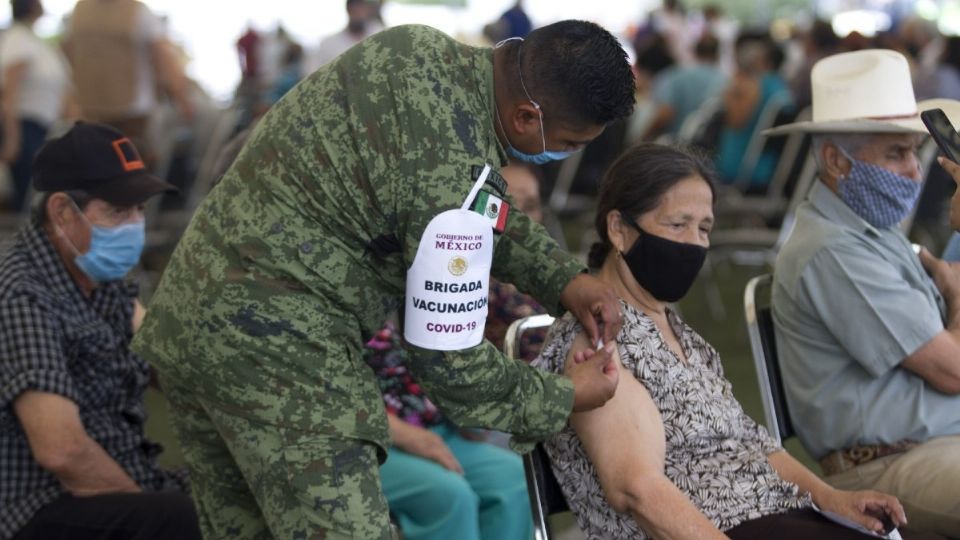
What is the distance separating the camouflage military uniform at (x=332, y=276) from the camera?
1.97m

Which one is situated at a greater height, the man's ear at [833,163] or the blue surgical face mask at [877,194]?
the man's ear at [833,163]

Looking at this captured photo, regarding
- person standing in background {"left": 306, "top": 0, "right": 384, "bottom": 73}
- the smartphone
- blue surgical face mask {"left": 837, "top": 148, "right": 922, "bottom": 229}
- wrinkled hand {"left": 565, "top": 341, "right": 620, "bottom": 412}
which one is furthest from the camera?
person standing in background {"left": 306, "top": 0, "right": 384, "bottom": 73}

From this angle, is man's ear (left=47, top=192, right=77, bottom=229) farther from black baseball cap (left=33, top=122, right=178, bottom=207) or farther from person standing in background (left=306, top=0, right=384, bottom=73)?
person standing in background (left=306, top=0, right=384, bottom=73)

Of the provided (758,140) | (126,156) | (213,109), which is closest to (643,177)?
(126,156)

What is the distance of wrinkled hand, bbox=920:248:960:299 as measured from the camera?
300 cm

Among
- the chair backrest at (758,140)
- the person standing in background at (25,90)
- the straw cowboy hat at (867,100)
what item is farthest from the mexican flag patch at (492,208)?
the person standing in background at (25,90)

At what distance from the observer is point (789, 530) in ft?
7.83

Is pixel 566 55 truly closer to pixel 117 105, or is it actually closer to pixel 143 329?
pixel 143 329

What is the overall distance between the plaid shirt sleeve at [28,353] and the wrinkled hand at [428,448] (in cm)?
76

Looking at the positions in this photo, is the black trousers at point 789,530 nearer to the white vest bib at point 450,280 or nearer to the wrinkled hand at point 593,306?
the wrinkled hand at point 593,306

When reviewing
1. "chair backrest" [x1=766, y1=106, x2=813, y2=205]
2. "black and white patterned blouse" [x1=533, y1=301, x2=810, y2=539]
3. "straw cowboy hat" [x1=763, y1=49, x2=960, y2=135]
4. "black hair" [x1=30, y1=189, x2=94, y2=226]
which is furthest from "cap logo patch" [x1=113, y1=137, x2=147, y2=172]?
"chair backrest" [x1=766, y1=106, x2=813, y2=205]

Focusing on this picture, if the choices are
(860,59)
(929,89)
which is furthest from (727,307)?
(860,59)

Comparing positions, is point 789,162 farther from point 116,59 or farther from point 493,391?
point 493,391

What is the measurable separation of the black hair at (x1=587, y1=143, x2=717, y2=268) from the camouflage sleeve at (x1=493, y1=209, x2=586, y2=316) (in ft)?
0.58
